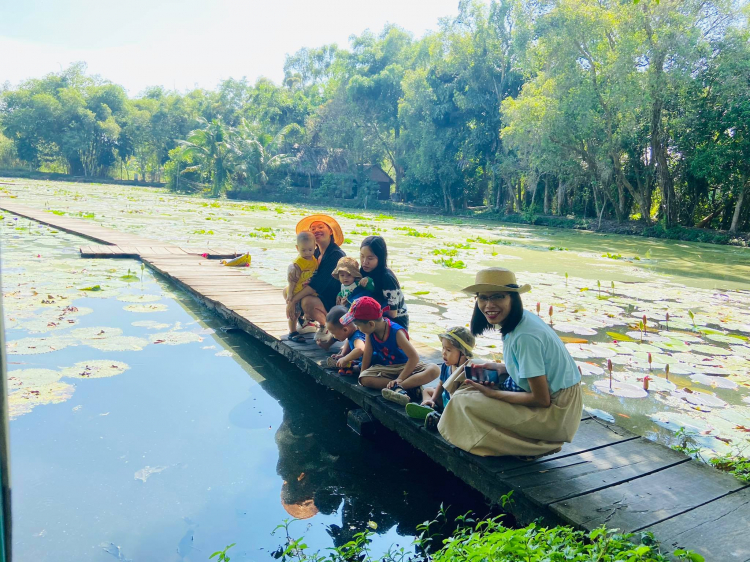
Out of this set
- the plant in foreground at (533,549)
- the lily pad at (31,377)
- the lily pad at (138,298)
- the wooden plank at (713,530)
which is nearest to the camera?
the plant in foreground at (533,549)

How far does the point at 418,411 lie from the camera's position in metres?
3.02

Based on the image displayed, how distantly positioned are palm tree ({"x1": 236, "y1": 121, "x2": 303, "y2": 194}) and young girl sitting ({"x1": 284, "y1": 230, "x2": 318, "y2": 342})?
30757 mm

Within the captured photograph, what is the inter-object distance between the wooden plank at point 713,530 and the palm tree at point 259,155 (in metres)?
33.8

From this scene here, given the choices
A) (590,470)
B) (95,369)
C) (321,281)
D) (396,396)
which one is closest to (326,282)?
(321,281)

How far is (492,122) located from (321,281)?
83.1 feet

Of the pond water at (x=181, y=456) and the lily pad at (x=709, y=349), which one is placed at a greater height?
the lily pad at (x=709, y=349)

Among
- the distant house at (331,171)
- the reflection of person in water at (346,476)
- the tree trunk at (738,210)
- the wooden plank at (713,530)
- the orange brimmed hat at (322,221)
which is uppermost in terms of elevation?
the distant house at (331,171)

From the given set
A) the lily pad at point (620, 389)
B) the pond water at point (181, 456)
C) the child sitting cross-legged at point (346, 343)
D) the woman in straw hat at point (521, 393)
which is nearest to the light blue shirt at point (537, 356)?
the woman in straw hat at point (521, 393)

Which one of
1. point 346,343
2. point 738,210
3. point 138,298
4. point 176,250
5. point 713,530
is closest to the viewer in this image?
point 713,530

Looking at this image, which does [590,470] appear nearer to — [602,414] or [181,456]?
[602,414]

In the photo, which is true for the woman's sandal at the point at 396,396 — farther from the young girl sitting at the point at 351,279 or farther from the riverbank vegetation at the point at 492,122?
the riverbank vegetation at the point at 492,122

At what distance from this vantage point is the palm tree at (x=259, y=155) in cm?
3422

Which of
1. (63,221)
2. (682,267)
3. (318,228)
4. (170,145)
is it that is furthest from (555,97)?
(170,145)

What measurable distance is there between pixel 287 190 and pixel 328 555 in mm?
34553
